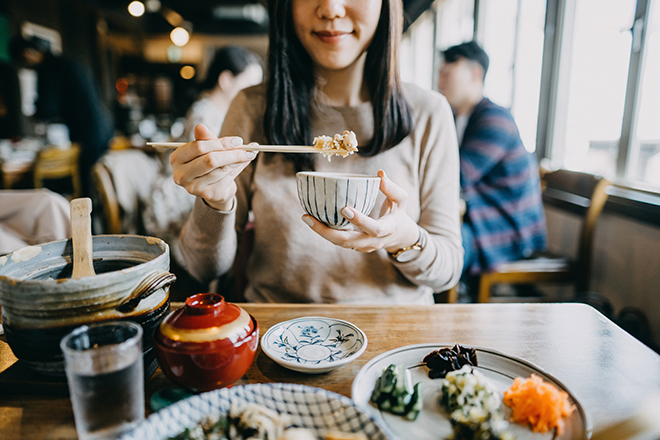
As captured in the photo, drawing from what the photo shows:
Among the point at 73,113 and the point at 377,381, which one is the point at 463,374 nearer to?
the point at 377,381

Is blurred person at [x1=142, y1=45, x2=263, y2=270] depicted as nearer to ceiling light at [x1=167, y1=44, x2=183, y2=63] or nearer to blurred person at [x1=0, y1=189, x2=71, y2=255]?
blurred person at [x1=0, y1=189, x2=71, y2=255]

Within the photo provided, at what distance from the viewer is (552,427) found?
58 cm

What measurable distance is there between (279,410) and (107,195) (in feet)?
6.88

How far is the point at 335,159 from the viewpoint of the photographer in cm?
125

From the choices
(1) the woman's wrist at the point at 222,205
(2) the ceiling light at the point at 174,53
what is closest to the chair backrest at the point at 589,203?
(1) the woman's wrist at the point at 222,205

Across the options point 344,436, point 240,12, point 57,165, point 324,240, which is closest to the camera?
point 344,436

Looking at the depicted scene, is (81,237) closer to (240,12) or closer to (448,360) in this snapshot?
(448,360)

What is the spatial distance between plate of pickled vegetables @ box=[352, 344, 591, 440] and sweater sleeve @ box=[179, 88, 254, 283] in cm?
55

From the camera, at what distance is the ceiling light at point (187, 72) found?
502 inches

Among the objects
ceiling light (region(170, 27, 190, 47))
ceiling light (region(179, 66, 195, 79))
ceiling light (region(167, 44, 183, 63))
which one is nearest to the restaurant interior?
ceiling light (region(170, 27, 190, 47))

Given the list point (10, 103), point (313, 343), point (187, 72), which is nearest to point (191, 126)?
point (313, 343)

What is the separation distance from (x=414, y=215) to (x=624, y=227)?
6.29 ft

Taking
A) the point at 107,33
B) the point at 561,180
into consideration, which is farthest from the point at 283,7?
the point at 107,33

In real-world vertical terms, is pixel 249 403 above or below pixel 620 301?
above
